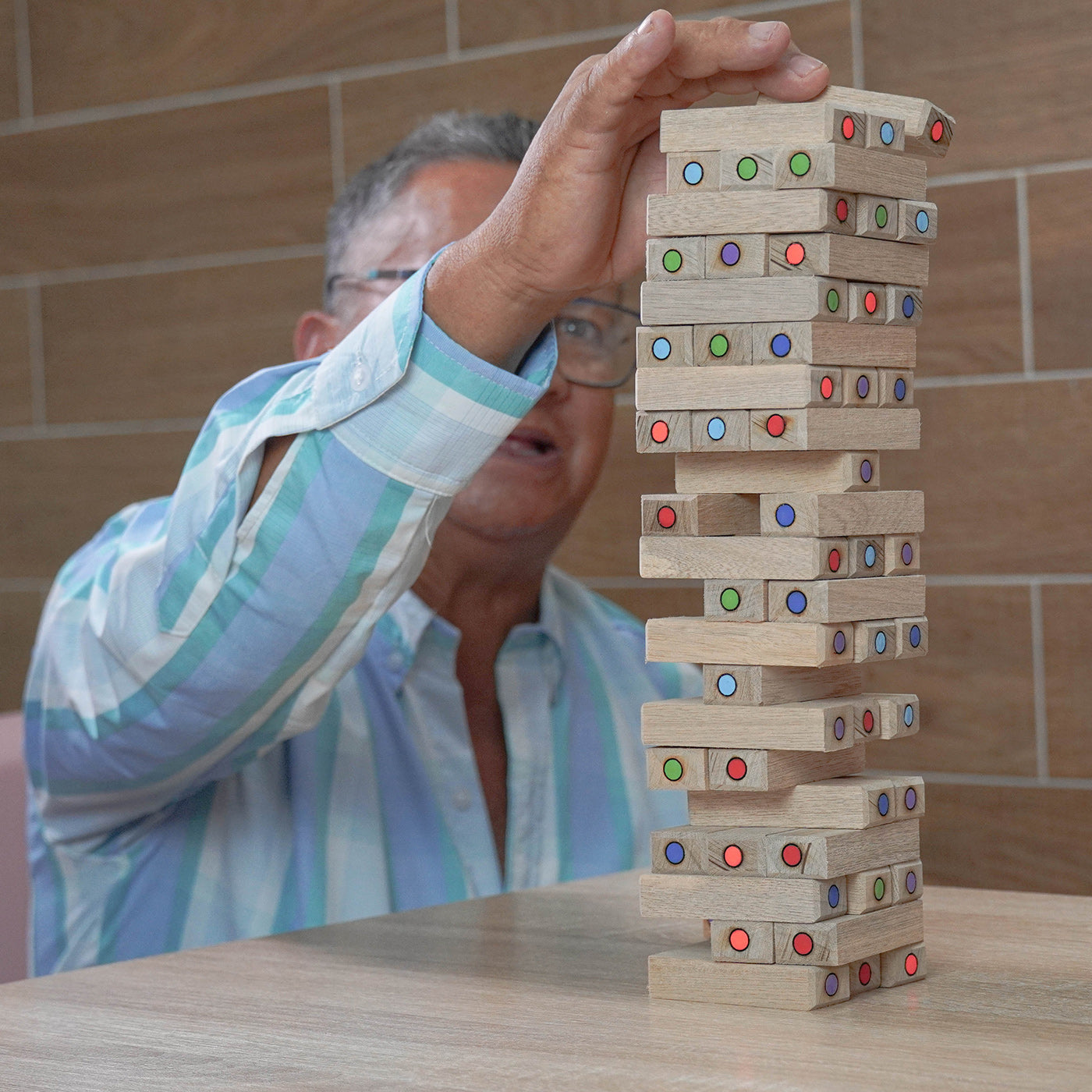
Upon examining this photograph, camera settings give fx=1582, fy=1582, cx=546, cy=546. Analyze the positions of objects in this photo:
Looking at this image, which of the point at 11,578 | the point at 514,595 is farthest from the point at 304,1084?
the point at 11,578

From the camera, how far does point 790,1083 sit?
0.58m

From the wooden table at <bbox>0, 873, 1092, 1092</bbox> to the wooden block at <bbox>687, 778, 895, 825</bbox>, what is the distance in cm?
8

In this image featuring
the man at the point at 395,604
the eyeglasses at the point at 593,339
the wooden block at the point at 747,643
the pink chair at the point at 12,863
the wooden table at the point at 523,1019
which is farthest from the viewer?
the eyeglasses at the point at 593,339

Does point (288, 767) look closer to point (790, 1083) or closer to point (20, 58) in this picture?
point (790, 1083)

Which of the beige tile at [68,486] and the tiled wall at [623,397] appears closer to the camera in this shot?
the tiled wall at [623,397]

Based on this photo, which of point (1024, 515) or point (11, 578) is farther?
point (11, 578)

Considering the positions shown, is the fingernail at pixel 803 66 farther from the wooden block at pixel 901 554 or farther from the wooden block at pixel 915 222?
the wooden block at pixel 901 554

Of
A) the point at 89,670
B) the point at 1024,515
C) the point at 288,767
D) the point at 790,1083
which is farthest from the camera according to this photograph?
the point at 1024,515

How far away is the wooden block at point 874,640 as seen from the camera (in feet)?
2.40

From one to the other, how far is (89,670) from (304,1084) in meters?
0.54

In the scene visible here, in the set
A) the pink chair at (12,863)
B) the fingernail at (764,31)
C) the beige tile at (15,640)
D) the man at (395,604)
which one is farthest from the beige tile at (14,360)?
the fingernail at (764,31)

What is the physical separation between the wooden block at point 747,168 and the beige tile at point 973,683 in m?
1.14

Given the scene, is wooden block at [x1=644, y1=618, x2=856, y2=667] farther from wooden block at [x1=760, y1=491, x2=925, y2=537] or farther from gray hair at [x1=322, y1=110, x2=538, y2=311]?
gray hair at [x1=322, y1=110, x2=538, y2=311]

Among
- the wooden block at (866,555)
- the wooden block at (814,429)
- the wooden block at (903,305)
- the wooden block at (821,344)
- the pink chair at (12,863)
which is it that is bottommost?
the pink chair at (12,863)
